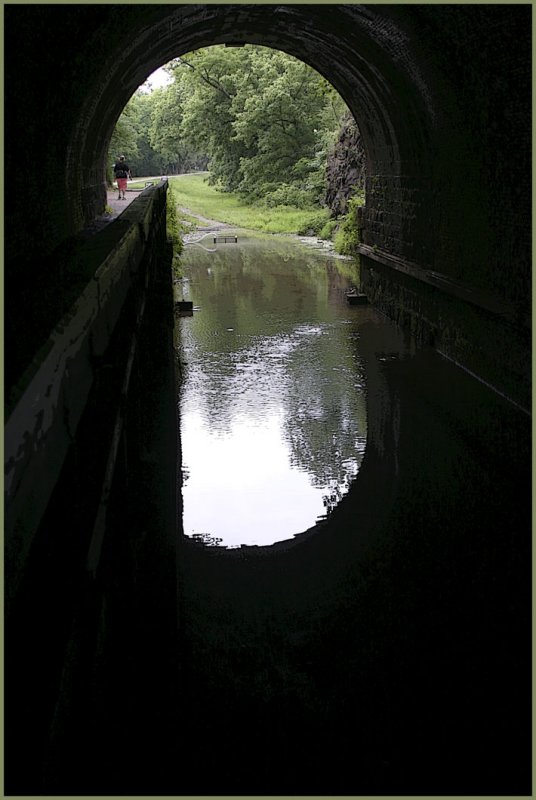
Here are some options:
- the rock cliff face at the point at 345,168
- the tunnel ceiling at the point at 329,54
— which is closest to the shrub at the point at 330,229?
the rock cliff face at the point at 345,168

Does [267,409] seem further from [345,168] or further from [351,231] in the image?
[345,168]

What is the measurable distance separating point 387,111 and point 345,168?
14.3 meters

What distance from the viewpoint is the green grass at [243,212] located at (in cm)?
3675

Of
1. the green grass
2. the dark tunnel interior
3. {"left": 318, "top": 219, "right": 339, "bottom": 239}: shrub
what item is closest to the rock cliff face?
{"left": 318, "top": 219, "right": 339, "bottom": 239}: shrub

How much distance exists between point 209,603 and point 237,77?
48.8 metres

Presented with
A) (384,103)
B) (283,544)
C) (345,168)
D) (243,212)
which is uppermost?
(243,212)

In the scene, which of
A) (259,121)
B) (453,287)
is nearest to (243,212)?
(259,121)

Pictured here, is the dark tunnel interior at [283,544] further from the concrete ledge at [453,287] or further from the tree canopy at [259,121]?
the tree canopy at [259,121]

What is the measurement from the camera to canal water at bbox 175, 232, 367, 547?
6.82 m

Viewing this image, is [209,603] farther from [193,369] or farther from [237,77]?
[237,77]

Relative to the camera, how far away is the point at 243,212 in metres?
46.9

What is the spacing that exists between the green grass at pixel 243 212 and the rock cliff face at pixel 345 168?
2.96 meters

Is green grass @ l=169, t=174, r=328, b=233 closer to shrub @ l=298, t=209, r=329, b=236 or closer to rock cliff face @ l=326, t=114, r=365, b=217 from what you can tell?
shrub @ l=298, t=209, r=329, b=236

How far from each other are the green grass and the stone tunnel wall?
18.8 metres
